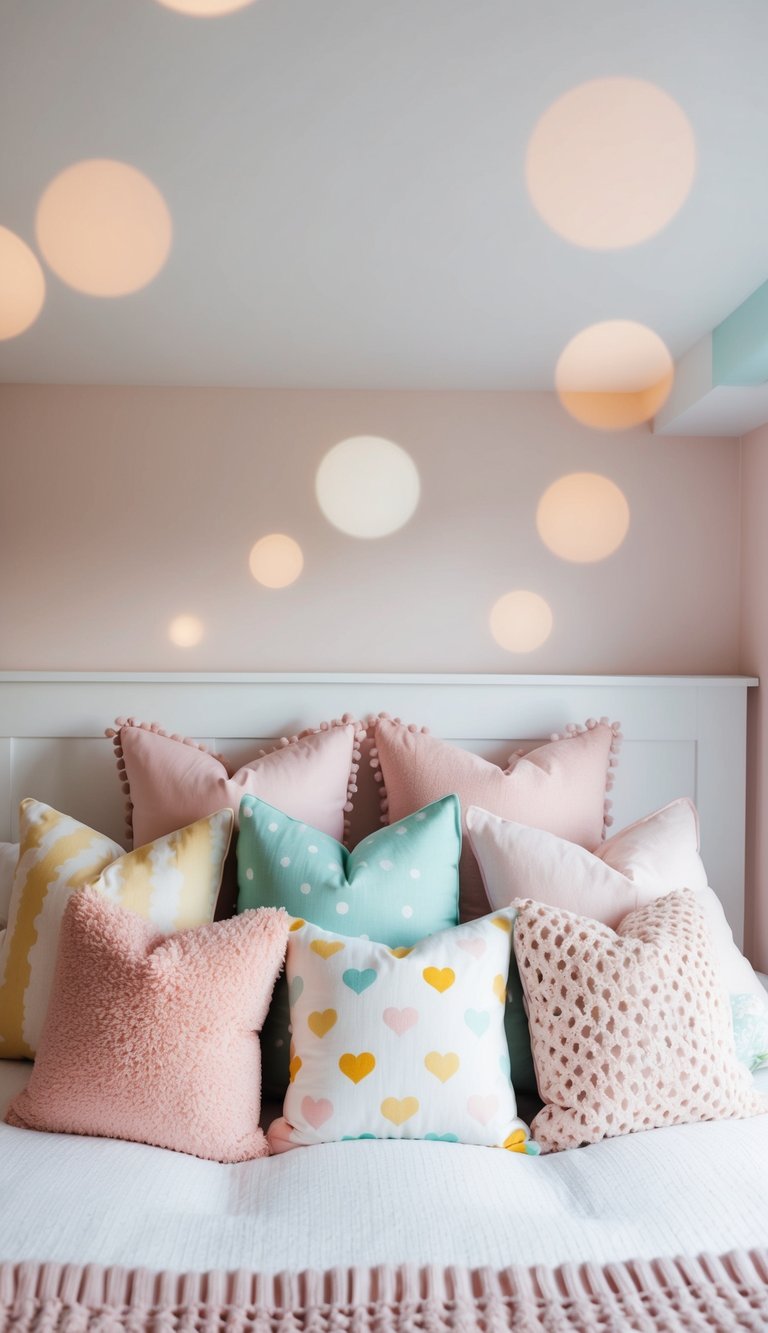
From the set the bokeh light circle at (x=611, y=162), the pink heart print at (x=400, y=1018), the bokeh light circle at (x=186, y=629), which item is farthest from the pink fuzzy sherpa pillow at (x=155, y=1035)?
the bokeh light circle at (x=611, y=162)

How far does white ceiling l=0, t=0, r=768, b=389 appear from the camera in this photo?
3.64 ft

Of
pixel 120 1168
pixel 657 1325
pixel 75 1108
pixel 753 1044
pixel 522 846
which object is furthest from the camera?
pixel 522 846

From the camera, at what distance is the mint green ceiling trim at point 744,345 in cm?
177

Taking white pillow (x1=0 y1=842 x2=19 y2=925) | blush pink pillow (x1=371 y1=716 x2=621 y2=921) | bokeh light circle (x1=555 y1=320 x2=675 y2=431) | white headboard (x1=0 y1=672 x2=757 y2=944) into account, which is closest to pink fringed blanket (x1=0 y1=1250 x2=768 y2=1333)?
blush pink pillow (x1=371 y1=716 x2=621 y2=921)

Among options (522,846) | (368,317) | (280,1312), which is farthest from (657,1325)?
(368,317)

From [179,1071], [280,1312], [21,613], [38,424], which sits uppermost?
[38,424]

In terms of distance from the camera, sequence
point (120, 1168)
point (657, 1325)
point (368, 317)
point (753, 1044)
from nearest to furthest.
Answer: point (657, 1325), point (120, 1168), point (753, 1044), point (368, 317)

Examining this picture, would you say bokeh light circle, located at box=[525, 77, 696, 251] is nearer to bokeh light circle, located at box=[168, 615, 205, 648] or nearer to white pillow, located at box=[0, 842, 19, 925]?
bokeh light circle, located at box=[168, 615, 205, 648]

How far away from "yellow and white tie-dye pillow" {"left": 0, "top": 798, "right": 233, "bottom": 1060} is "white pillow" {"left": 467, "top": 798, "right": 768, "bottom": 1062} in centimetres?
51

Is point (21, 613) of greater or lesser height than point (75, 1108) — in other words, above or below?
above

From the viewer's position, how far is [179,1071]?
1335 mm

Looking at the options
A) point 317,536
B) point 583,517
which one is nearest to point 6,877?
point 317,536

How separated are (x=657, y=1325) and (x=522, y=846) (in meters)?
0.81

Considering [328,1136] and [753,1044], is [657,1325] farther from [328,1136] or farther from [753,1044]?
[753,1044]
